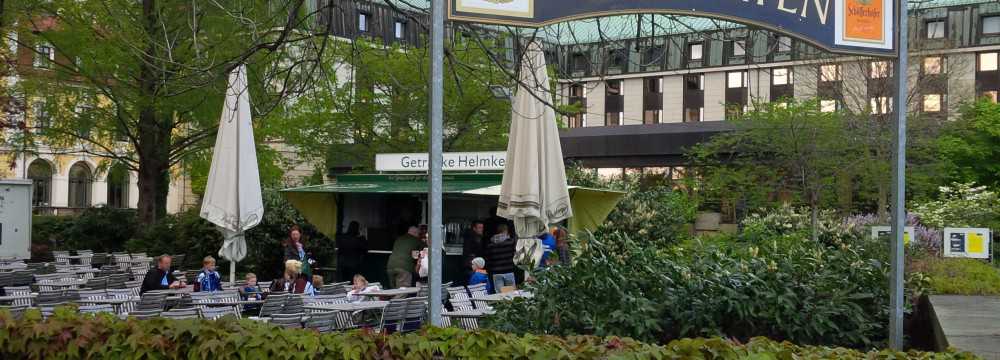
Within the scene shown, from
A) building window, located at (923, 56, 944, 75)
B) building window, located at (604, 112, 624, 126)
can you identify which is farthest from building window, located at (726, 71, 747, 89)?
building window, located at (923, 56, 944, 75)

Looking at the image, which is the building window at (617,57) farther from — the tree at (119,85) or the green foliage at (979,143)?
the green foliage at (979,143)

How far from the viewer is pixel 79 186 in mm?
76000

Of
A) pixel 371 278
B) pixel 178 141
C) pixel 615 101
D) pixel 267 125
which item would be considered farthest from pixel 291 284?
pixel 615 101

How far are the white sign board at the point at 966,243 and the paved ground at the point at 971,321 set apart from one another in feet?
14.5

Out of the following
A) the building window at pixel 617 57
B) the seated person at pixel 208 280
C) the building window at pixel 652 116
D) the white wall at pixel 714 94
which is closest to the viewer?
the building window at pixel 617 57

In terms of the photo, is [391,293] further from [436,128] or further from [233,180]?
[436,128]

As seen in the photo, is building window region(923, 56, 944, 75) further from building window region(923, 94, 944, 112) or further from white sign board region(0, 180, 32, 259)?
white sign board region(0, 180, 32, 259)

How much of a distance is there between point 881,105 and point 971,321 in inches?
1282

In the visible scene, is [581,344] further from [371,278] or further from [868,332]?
[371,278]

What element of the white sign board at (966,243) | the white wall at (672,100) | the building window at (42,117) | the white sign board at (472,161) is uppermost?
the white wall at (672,100)

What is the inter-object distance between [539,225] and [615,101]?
198 ft

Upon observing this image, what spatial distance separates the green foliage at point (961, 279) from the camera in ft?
37.3

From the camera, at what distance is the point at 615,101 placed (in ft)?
242

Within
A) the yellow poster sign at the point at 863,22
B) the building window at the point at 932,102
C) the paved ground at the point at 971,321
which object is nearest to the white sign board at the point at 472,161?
the paved ground at the point at 971,321
